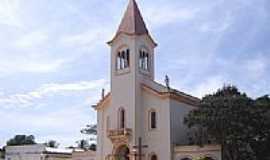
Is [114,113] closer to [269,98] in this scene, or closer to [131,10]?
[131,10]

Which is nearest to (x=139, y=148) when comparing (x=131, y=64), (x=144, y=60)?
(x=131, y=64)

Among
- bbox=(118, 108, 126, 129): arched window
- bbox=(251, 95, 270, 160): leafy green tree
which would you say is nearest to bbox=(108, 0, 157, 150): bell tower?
bbox=(118, 108, 126, 129): arched window

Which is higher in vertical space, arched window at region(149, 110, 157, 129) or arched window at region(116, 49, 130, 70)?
Result: arched window at region(116, 49, 130, 70)

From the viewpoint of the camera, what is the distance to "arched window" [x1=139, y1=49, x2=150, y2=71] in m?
43.2

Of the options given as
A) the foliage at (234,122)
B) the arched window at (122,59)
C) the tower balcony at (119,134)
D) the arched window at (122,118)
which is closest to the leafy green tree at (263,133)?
the foliage at (234,122)

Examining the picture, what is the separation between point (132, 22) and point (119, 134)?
10.5 metres

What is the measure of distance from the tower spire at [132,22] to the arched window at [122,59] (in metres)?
1.75

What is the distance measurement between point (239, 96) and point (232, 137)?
3.59m

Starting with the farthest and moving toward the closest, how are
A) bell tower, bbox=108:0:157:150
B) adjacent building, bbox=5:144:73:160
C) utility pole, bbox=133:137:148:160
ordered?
adjacent building, bbox=5:144:73:160 → bell tower, bbox=108:0:157:150 → utility pole, bbox=133:137:148:160

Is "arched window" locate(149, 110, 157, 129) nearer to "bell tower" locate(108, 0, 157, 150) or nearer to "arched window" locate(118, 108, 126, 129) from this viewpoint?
"bell tower" locate(108, 0, 157, 150)

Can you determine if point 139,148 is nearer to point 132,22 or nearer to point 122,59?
point 122,59

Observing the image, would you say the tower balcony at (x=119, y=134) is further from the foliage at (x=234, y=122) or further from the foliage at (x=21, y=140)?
the foliage at (x=21, y=140)

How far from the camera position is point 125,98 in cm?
4206

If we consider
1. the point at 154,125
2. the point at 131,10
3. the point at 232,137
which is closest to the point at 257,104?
the point at 232,137
